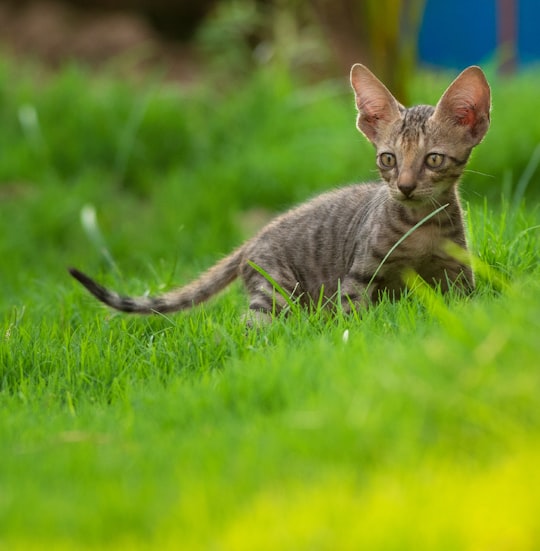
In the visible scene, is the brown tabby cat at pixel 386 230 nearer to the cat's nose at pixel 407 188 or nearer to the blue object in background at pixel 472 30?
the cat's nose at pixel 407 188

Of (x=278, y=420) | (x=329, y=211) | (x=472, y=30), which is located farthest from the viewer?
(x=472, y=30)

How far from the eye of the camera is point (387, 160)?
4.47 m

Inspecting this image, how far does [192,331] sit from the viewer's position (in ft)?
14.0

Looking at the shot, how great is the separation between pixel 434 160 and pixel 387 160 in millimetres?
233

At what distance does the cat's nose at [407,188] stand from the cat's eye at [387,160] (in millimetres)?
201

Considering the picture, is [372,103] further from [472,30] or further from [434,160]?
[472,30]

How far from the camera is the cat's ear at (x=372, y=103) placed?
4613 mm

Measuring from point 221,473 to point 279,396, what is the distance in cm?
52

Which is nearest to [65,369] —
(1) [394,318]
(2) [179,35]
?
(1) [394,318]

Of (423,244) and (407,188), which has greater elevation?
(407,188)

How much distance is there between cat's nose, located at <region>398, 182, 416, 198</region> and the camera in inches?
167

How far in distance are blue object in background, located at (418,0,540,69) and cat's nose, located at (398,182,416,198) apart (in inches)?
277

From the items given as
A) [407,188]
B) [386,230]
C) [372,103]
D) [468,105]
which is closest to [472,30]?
[372,103]

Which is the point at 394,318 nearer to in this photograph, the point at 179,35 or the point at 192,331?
the point at 192,331
